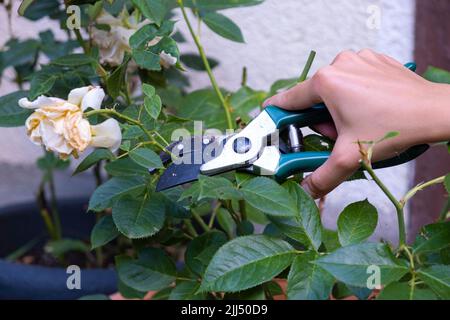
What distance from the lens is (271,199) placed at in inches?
22.9

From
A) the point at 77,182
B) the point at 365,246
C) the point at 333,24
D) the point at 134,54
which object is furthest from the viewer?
the point at 77,182

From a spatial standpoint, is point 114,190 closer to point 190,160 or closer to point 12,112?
point 190,160

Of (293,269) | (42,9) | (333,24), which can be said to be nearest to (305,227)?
(293,269)

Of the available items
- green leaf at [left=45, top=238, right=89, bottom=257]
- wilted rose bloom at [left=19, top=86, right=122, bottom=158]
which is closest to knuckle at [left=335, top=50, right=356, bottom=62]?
wilted rose bloom at [left=19, top=86, right=122, bottom=158]

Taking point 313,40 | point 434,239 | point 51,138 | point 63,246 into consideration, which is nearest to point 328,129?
point 434,239

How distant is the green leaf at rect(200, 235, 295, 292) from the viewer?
0.57 meters

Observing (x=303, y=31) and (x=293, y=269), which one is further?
(x=303, y=31)

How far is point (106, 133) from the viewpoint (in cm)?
64

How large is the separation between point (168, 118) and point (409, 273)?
0.28 meters

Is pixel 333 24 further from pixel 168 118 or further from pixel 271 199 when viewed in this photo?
pixel 271 199

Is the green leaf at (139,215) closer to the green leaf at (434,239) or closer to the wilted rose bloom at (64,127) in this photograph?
the wilted rose bloom at (64,127)

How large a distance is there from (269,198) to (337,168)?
0.07 m

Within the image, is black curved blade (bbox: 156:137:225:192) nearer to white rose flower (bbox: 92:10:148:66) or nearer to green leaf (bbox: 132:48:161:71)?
green leaf (bbox: 132:48:161:71)

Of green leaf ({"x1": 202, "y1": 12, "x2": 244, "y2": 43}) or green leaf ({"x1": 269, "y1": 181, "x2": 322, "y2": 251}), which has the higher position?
green leaf ({"x1": 202, "y1": 12, "x2": 244, "y2": 43})
